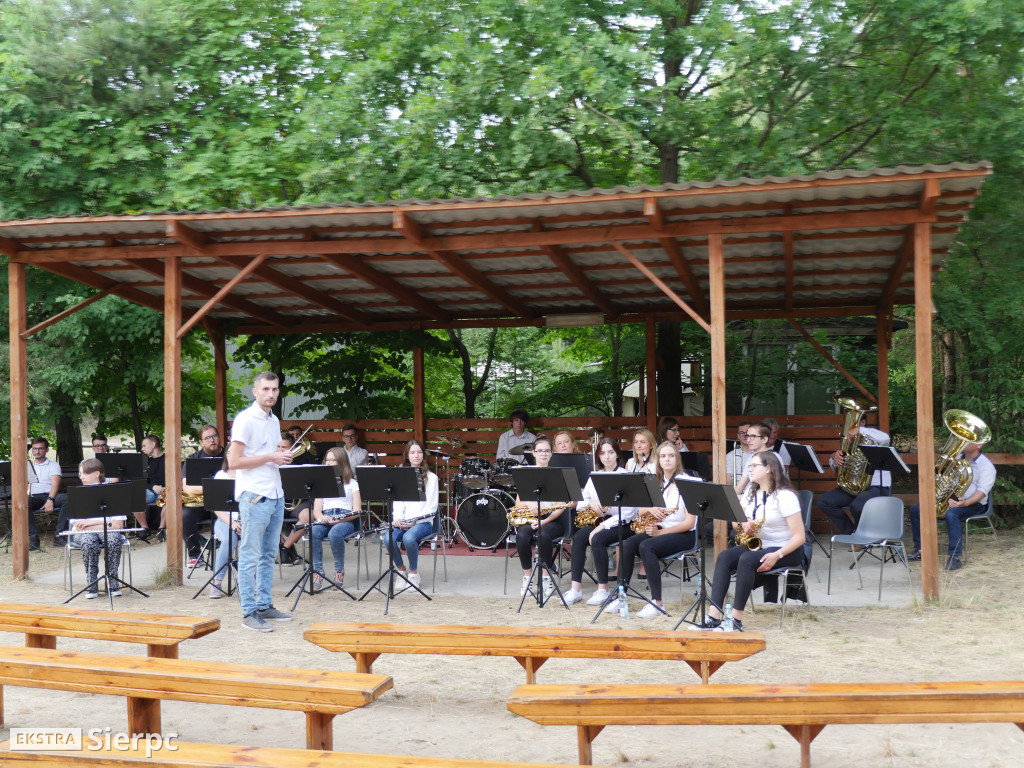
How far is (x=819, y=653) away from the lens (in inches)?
241

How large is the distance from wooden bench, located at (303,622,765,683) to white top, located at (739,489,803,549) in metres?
2.17

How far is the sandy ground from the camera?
433 cm

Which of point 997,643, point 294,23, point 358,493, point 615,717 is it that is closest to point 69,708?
point 615,717

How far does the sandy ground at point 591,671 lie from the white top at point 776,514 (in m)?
0.67

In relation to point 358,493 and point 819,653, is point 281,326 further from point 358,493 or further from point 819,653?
point 819,653

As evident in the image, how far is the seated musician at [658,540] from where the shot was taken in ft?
24.1

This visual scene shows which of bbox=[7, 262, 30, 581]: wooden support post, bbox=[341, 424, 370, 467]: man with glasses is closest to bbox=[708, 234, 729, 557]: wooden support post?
bbox=[341, 424, 370, 467]: man with glasses

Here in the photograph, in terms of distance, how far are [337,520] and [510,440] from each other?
4049mm

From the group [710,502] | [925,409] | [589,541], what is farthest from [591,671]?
[925,409]

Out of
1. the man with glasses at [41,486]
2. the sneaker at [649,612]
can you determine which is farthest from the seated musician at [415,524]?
the man with glasses at [41,486]

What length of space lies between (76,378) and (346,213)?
259 inches

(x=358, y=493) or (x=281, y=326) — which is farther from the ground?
(x=281, y=326)

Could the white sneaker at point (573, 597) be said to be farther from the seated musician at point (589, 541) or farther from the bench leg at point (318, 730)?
the bench leg at point (318, 730)

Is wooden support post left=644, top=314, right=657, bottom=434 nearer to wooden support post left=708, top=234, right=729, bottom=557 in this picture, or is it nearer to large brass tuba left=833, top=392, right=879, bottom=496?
large brass tuba left=833, top=392, right=879, bottom=496
